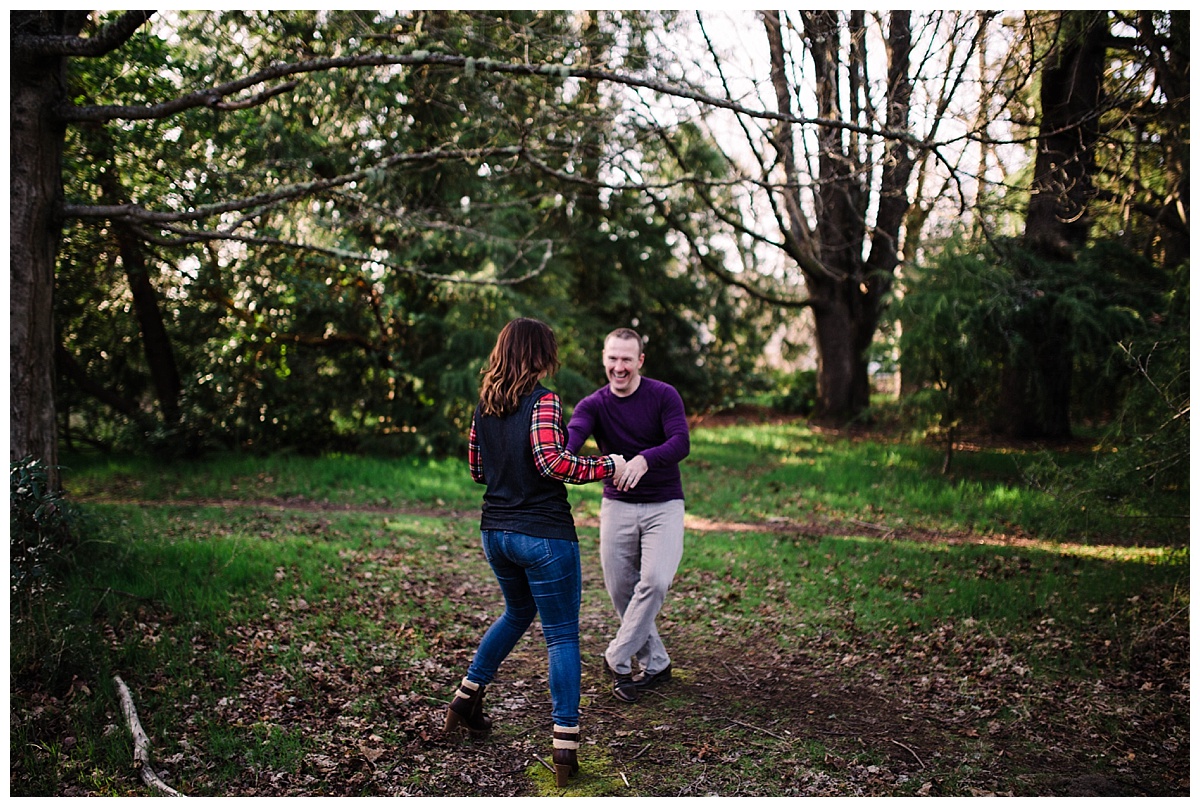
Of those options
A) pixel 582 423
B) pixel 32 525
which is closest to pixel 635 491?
pixel 582 423

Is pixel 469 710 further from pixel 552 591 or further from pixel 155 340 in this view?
pixel 155 340

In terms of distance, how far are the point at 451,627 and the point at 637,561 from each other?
6.46 feet

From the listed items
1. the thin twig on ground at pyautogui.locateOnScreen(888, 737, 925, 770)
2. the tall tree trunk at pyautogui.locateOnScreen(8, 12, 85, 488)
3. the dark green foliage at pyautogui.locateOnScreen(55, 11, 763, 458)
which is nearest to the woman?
the thin twig on ground at pyautogui.locateOnScreen(888, 737, 925, 770)

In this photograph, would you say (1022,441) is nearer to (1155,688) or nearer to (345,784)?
(1155,688)

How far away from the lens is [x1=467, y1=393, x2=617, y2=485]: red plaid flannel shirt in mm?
3791

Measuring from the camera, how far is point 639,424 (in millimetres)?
4852

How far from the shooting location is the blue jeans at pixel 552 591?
389 centimetres

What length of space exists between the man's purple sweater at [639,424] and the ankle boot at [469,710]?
1.32 metres

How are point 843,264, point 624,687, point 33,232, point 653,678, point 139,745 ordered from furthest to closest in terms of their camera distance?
point 843,264, point 33,232, point 653,678, point 624,687, point 139,745

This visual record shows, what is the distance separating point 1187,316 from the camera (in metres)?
6.45

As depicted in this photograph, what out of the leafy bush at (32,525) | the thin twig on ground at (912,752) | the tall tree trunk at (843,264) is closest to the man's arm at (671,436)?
the thin twig on ground at (912,752)

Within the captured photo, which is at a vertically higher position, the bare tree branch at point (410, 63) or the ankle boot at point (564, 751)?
the bare tree branch at point (410, 63)

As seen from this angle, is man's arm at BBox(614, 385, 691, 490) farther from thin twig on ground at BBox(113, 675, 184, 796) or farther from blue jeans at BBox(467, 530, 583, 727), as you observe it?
thin twig on ground at BBox(113, 675, 184, 796)

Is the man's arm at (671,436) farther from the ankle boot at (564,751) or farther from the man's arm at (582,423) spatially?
the ankle boot at (564,751)
